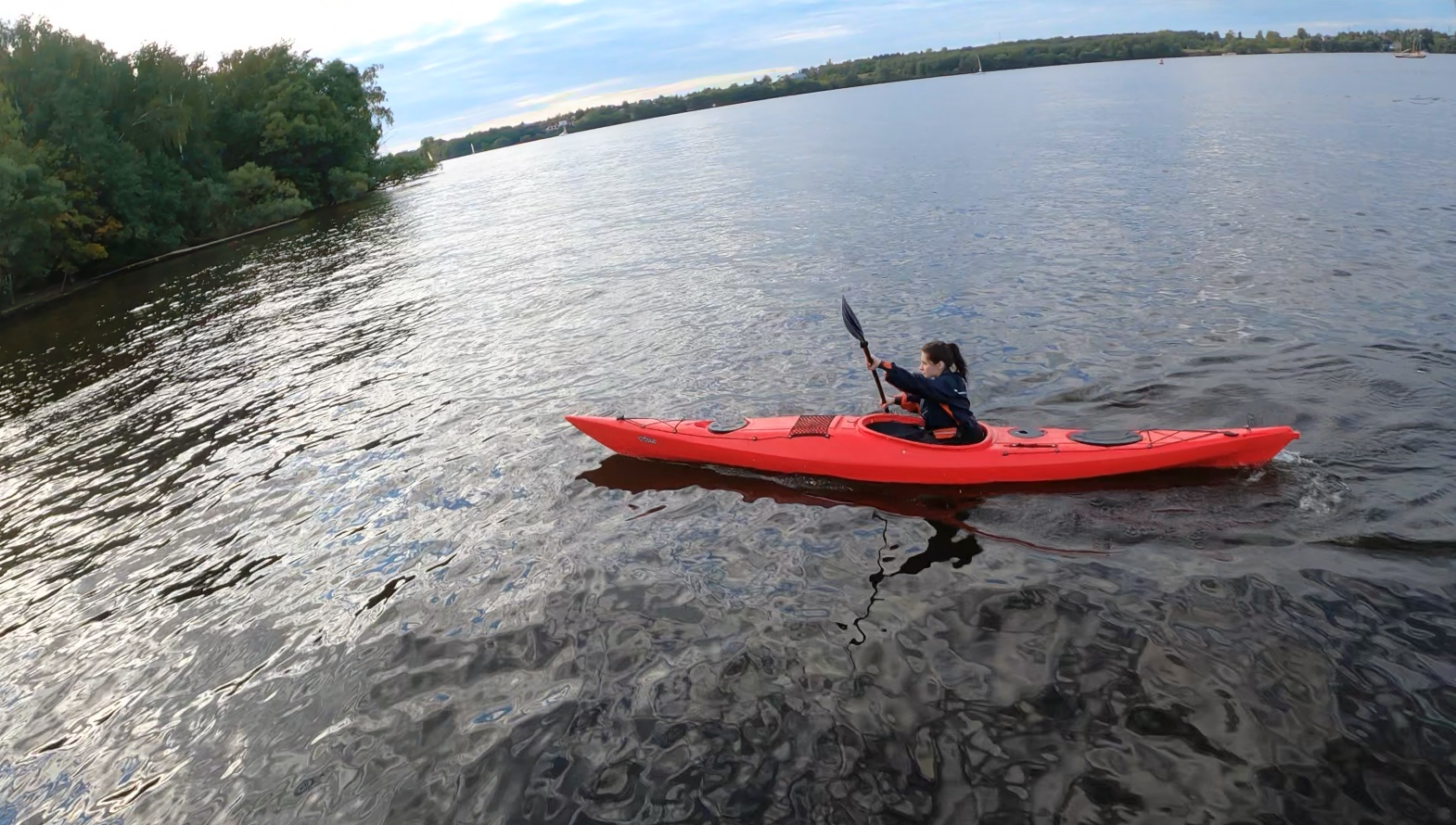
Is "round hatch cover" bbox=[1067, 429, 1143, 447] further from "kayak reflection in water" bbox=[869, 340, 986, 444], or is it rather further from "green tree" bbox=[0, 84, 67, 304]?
"green tree" bbox=[0, 84, 67, 304]

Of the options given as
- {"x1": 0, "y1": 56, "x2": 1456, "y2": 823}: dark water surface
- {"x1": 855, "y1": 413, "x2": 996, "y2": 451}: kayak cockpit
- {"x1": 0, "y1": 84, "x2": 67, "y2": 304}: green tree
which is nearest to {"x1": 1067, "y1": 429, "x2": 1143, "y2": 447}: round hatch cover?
{"x1": 0, "y1": 56, "x2": 1456, "y2": 823}: dark water surface

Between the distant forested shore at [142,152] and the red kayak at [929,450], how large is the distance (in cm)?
2913

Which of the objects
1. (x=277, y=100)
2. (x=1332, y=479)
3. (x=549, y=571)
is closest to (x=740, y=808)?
(x=549, y=571)

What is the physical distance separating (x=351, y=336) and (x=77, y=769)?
1288 cm

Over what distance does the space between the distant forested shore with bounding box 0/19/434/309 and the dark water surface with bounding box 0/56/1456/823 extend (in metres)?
15.6

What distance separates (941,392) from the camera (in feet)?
26.8

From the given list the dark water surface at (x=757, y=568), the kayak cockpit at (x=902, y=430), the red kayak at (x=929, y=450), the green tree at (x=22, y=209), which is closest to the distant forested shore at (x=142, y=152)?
the green tree at (x=22, y=209)

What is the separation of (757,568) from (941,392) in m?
2.52

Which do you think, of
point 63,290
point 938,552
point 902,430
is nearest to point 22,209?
point 63,290

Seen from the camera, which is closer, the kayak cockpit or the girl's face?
the girl's face

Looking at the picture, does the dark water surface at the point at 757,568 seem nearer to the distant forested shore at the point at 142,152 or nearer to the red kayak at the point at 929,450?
the red kayak at the point at 929,450

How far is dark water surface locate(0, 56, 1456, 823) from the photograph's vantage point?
17.2 ft

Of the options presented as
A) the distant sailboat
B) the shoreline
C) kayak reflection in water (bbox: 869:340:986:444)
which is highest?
the distant sailboat

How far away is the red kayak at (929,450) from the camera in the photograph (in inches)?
308
